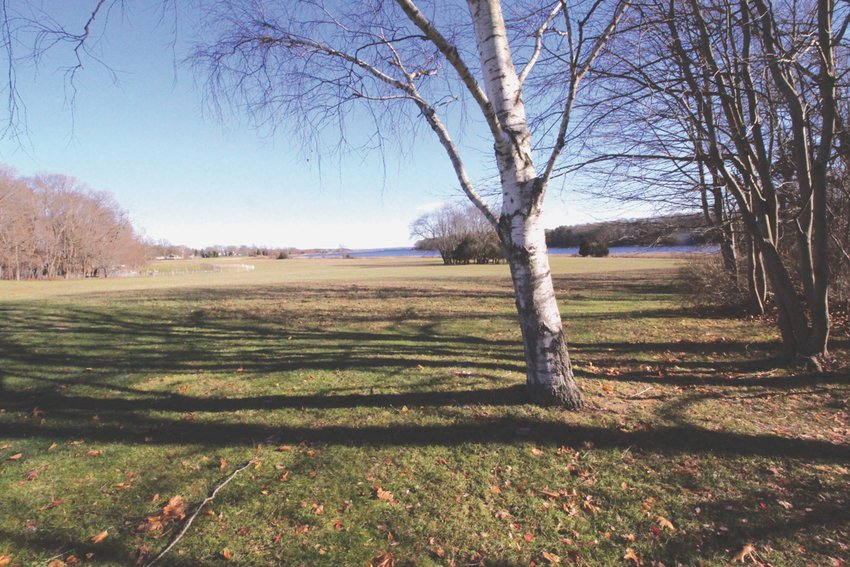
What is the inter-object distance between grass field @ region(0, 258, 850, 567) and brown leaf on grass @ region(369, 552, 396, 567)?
0.08ft

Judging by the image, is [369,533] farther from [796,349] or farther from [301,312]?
[301,312]

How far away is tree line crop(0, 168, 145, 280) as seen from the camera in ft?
157

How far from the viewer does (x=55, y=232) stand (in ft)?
178

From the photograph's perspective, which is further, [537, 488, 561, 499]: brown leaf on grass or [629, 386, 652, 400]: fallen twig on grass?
[629, 386, 652, 400]: fallen twig on grass

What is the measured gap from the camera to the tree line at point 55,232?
4800cm

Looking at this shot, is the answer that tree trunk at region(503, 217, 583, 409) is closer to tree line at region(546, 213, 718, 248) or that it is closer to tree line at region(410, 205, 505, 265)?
tree line at region(546, 213, 718, 248)

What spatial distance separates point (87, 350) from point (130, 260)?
72.2 metres

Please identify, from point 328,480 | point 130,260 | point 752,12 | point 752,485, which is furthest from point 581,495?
point 130,260

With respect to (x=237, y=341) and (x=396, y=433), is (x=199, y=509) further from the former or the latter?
(x=237, y=341)

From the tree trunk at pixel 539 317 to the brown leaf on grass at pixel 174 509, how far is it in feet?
11.1

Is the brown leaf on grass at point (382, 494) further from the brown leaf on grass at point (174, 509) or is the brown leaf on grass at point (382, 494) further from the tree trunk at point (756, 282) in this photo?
the tree trunk at point (756, 282)

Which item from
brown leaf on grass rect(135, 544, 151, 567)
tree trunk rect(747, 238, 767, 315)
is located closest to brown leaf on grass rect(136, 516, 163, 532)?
brown leaf on grass rect(135, 544, 151, 567)

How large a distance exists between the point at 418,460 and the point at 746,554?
2431mm

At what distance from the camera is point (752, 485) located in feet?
10.6
